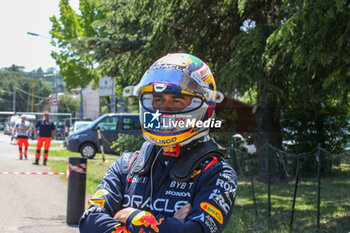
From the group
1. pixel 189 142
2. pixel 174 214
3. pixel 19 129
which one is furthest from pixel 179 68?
pixel 19 129

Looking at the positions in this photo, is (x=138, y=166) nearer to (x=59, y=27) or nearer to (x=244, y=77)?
(x=244, y=77)

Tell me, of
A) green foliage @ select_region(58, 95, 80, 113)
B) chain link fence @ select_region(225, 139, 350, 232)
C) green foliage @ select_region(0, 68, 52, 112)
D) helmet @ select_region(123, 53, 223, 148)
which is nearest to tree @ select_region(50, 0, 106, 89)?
chain link fence @ select_region(225, 139, 350, 232)

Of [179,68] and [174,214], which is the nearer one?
[174,214]

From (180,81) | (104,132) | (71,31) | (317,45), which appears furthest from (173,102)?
(71,31)

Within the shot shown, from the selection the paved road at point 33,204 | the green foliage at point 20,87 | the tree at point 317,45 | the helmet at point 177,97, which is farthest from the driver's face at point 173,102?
the green foliage at point 20,87

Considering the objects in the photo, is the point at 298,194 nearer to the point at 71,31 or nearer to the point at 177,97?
the point at 177,97

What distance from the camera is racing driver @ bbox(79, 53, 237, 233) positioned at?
2201mm

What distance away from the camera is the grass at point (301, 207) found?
18.2ft

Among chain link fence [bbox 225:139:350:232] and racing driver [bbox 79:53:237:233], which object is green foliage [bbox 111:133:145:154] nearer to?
chain link fence [bbox 225:139:350:232]

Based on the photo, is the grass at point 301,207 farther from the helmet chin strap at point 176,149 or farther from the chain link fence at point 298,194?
the helmet chin strap at point 176,149

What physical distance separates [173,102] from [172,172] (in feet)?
1.39

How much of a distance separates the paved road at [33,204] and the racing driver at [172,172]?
4602 millimetres

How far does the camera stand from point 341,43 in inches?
214

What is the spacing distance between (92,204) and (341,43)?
429 centimetres
